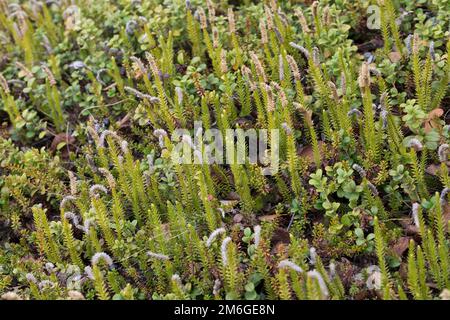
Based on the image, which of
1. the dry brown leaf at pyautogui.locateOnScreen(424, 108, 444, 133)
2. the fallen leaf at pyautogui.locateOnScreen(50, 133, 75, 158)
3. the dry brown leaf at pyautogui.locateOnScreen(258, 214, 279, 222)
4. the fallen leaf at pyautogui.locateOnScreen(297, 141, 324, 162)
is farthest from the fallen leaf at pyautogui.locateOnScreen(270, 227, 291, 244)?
the fallen leaf at pyautogui.locateOnScreen(50, 133, 75, 158)

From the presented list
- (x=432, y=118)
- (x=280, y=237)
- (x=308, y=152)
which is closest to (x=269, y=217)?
(x=280, y=237)

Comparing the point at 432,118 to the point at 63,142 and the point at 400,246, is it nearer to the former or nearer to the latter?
the point at 400,246

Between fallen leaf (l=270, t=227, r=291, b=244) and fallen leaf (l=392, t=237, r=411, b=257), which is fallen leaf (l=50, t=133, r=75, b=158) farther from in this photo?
fallen leaf (l=392, t=237, r=411, b=257)

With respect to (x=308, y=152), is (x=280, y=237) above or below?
below

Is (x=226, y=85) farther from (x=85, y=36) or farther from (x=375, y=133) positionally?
(x=85, y=36)

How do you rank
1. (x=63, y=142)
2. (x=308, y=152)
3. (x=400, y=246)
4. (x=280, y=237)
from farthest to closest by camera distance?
(x=63, y=142), (x=308, y=152), (x=280, y=237), (x=400, y=246)

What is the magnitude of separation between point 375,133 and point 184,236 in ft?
3.86

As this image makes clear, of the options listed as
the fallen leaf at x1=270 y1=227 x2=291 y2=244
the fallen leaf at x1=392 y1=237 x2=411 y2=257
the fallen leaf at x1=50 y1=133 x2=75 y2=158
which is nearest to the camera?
the fallen leaf at x1=392 y1=237 x2=411 y2=257

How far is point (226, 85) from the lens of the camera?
368 cm

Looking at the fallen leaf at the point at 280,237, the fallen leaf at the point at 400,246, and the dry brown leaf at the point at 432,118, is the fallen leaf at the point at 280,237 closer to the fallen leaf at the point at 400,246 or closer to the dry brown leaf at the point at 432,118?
the fallen leaf at the point at 400,246

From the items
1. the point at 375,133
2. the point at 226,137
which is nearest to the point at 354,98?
the point at 375,133

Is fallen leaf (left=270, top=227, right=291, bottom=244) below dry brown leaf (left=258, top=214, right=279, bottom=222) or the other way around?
below

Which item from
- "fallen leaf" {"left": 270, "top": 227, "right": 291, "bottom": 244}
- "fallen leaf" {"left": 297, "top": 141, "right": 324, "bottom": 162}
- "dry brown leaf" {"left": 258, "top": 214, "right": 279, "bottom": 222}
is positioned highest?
"fallen leaf" {"left": 297, "top": 141, "right": 324, "bottom": 162}

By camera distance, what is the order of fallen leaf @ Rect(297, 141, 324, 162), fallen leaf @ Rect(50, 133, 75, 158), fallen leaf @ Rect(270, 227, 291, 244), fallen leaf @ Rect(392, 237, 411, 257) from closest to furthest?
1. fallen leaf @ Rect(392, 237, 411, 257)
2. fallen leaf @ Rect(270, 227, 291, 244)
3. fallen leaf @ Rect(297, 141, 324, 162)
4. fallen leaf @ Rect(50, 133, 75, 158)
